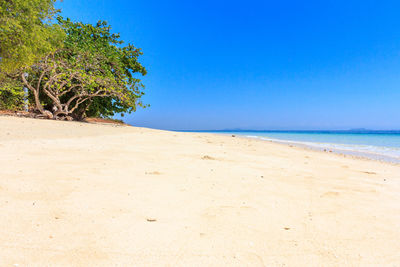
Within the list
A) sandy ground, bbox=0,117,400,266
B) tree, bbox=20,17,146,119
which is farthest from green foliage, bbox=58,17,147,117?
sandy ground, bbox=0,117,400,266

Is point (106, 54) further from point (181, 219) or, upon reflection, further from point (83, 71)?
point (181, 219)

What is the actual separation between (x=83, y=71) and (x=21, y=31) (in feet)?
9.32

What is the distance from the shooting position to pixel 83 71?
10508 millimetres

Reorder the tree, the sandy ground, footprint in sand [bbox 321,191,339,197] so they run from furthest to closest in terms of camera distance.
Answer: the tree → footprint in sand [bbox 321,191,339,197] → the sandy ground

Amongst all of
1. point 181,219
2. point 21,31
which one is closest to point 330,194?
point 181,219

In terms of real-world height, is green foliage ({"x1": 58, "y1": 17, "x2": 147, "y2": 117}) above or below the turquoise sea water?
above

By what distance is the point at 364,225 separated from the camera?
155cm

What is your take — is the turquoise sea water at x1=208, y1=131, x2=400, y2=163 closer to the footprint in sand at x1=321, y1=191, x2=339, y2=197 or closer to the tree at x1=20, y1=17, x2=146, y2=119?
the footprint in sand at x1=321, y1=191, x2=339, y2=197

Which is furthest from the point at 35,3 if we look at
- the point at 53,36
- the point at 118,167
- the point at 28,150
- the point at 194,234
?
the point at 194,234

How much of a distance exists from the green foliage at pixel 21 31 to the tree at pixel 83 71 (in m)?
1.11

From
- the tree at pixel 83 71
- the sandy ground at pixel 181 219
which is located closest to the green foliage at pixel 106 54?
the tree at pixel 83 71

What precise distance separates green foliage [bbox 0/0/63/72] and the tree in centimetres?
111

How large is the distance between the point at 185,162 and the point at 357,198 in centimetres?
220

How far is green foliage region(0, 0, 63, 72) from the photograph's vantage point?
7.68m
